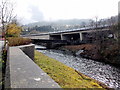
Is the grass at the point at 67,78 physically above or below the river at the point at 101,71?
above

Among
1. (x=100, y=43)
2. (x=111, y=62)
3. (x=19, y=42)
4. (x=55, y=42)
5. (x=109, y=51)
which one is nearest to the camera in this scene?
(x=19, y=42)

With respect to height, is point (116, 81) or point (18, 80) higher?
point (18, 80)

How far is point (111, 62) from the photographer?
16.9 metres

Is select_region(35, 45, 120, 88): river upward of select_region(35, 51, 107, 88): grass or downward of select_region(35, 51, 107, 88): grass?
downward

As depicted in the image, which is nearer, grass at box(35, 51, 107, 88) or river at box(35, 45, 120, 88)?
grass at box(35, 51, 107, 88)

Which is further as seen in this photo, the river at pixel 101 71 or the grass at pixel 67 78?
the river at pixel 101 71

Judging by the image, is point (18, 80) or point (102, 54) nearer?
point (18, 80)

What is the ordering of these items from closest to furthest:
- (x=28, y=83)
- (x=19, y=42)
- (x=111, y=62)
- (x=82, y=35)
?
(x=28, y=83), (x=19, y=42), (x=111, y=62), (x=82, y=35)

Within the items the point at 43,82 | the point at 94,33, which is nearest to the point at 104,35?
the point at 94,33

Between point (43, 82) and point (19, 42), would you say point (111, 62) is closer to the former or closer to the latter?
point (19, 42)

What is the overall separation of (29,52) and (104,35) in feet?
67.3

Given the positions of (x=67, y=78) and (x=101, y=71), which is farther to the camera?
(x=101, y=71)

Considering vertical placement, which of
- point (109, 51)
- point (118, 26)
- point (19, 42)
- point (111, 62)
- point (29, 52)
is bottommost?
point (111, 62)

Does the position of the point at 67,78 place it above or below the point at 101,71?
above
